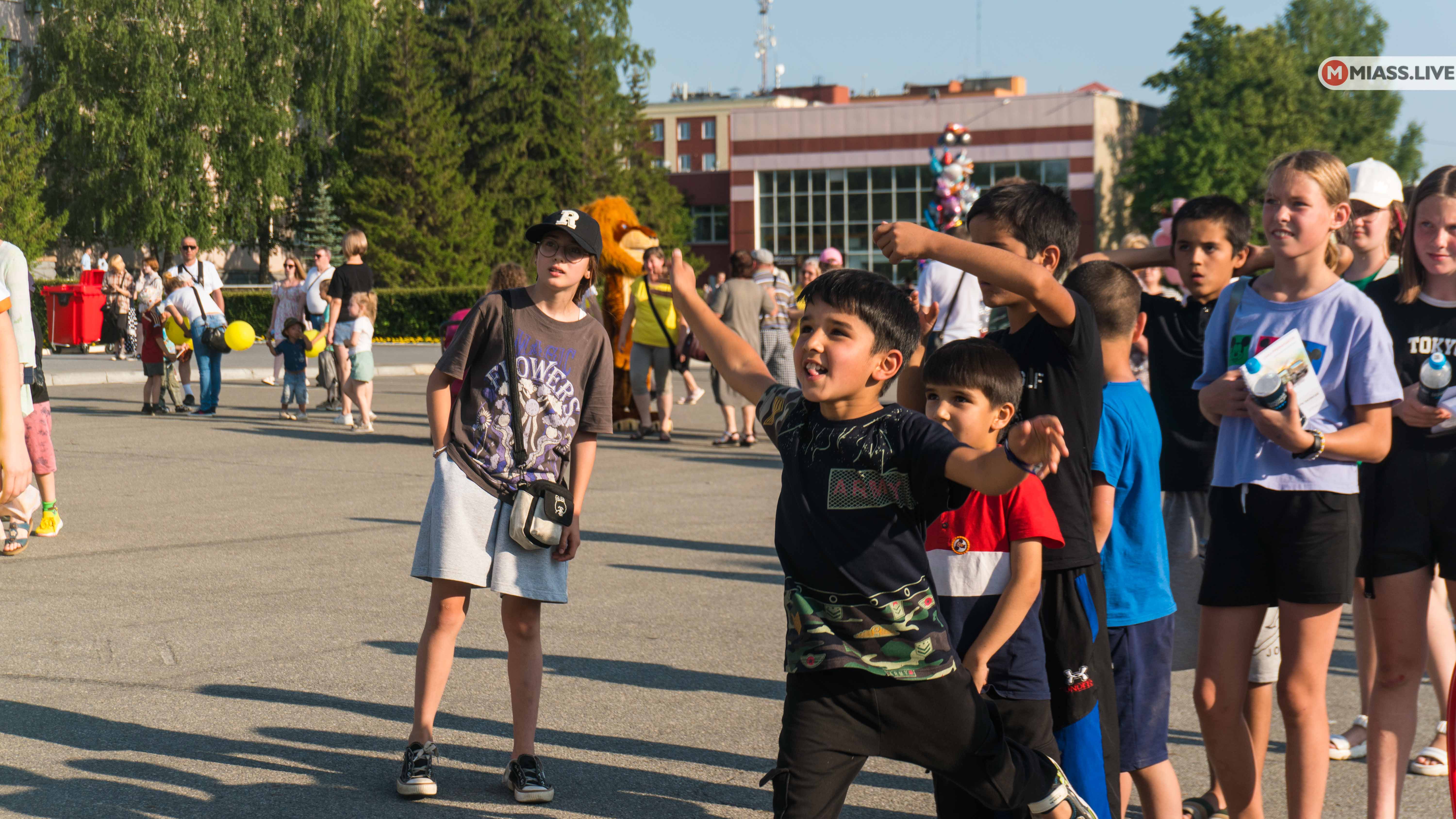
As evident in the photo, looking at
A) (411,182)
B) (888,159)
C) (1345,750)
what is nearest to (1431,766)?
(1345,750)

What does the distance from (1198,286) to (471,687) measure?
125 inches

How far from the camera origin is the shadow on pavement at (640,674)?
223 inches

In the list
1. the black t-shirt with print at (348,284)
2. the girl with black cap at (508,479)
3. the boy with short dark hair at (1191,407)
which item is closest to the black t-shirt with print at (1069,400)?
the boy with short dark hair at (1191,407)

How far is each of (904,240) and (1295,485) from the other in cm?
140

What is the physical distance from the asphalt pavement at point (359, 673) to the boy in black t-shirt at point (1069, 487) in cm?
107

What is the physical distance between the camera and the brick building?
7200 centimetres

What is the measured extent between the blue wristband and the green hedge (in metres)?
39.3

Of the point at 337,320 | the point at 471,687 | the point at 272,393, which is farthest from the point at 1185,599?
the point at 272,393

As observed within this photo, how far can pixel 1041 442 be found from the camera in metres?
2.56

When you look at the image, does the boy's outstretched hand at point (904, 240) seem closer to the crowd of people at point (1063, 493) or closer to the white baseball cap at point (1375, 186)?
the crowd of people at point (1063, 493)

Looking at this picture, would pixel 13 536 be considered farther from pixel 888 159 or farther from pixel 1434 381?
pixel 888 159

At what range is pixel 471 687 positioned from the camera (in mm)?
5625

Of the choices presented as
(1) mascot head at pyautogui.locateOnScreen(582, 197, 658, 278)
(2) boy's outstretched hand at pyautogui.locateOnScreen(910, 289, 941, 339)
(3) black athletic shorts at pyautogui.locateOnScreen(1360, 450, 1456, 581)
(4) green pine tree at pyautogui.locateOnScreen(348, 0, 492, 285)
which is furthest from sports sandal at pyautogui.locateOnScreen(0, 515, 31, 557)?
(4) green pine tree at pyautogui.locateOnScreen(348, 0, 492, 285)

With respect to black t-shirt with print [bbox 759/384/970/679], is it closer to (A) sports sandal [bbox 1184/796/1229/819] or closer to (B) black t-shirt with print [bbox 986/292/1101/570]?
(B) black t-shirt with print [bbox 986/292/1101/570]
